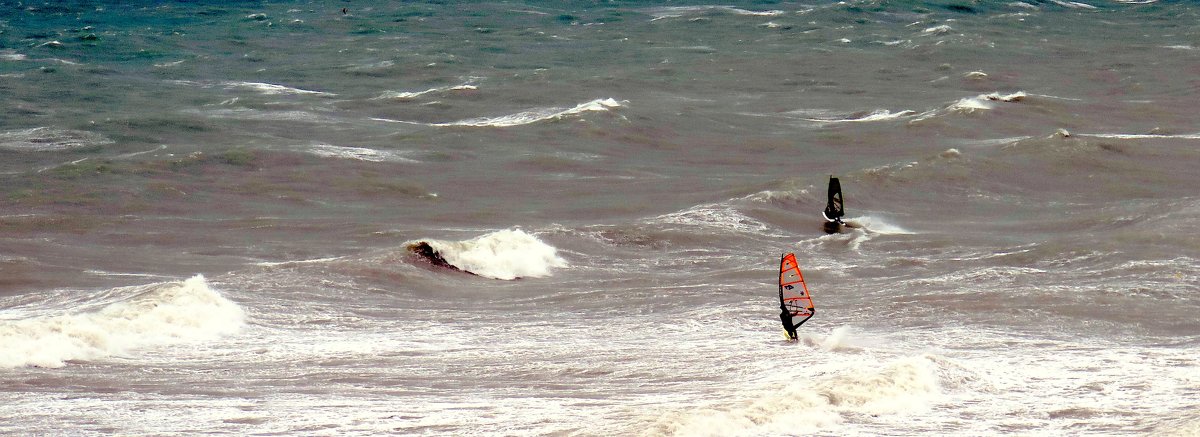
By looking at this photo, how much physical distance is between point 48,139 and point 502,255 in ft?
71.6

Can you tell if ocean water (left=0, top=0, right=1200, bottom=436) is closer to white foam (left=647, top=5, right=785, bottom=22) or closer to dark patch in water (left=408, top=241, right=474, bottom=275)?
dark patch in water (left=408, top=241, right=474, bottom=275)

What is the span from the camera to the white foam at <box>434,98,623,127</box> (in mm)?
43812

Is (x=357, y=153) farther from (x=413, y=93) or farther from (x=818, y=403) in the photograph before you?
(x=818, y=403)

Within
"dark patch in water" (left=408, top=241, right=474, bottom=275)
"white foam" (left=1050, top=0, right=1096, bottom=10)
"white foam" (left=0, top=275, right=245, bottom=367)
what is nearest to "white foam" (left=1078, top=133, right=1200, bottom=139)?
"dark patch in water" (left=408, top=241, right=474, bottom=275)

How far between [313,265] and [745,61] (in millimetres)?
41544

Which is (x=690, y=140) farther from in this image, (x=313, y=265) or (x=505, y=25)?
(x=505, y=25)

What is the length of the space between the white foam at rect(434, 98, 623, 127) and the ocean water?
351mm

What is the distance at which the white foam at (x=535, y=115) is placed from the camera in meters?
43.8

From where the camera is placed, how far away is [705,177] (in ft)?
111

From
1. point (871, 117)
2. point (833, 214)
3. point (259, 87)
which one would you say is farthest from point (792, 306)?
point (259, 87)

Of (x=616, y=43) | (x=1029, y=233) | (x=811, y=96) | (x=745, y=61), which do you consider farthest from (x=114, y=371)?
(x=616, y=43)

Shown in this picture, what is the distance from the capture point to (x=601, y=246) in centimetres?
2577

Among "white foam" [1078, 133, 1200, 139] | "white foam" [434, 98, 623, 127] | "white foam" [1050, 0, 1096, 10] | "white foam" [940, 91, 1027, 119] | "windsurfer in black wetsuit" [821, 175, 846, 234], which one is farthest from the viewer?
"white foam" [1050, 0, 1096, 10]

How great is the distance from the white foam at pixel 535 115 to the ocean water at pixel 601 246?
35 cm
